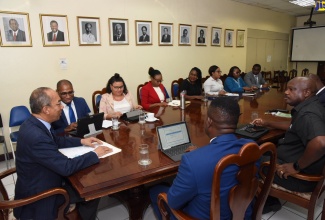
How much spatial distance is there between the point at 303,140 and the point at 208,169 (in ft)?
3.33

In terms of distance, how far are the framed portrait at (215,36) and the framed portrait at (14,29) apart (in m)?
4.13

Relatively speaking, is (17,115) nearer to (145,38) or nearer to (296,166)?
(145,38)

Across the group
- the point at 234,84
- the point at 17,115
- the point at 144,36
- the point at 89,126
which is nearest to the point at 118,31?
the point at 144,36

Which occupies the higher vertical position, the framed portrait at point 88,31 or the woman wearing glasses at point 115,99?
the framed portrait at point 88,31

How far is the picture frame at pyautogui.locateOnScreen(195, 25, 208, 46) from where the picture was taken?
5.53 metres

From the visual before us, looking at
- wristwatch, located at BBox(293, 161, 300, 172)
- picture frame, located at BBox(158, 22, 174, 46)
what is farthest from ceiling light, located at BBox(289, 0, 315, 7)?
wristwatch, located at BBox(293, 161, 300, 172)

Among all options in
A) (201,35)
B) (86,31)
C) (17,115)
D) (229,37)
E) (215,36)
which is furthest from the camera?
(229,37)

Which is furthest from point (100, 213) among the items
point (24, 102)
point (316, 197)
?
point (24, 102)

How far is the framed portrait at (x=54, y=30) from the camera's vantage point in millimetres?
3498

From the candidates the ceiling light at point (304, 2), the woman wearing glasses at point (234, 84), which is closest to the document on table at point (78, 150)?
the woman wearing glasses at point (234, 84)

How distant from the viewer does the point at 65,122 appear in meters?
2.47

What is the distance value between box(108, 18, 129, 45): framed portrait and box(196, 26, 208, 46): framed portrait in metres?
1.94

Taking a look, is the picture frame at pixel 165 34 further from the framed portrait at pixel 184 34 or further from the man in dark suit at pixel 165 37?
the framed portrait at pixel 184 34

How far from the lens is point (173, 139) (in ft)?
5.61
